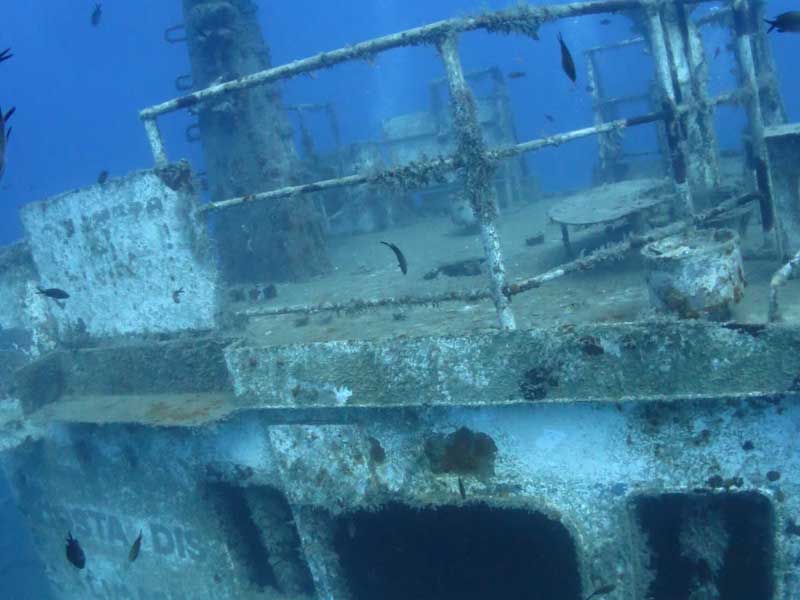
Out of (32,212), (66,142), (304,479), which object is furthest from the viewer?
(66,142)

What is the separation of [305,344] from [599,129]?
2159 millimetres

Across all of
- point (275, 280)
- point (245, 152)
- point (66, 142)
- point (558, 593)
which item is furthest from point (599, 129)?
point (66, 142)

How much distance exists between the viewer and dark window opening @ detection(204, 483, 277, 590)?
4543mm

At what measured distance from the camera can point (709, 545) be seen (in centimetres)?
304

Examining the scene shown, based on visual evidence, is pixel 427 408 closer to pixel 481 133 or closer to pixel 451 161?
pixel 451 161

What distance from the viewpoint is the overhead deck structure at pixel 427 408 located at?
2.88 m

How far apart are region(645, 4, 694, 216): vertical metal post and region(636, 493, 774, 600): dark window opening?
1.98m

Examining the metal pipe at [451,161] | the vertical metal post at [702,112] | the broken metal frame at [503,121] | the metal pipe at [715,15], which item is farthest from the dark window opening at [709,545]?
the broken metal frame at [503,121]

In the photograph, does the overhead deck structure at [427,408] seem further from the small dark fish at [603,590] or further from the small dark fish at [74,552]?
the small dark fish at [74,552]

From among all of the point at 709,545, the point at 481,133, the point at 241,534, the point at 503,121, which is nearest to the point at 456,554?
the point at 709,545

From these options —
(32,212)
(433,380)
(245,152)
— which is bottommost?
(433,380)

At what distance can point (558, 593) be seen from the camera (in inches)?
131

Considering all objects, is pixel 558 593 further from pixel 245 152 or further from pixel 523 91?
pixel 523 91

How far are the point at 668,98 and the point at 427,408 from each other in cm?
249
